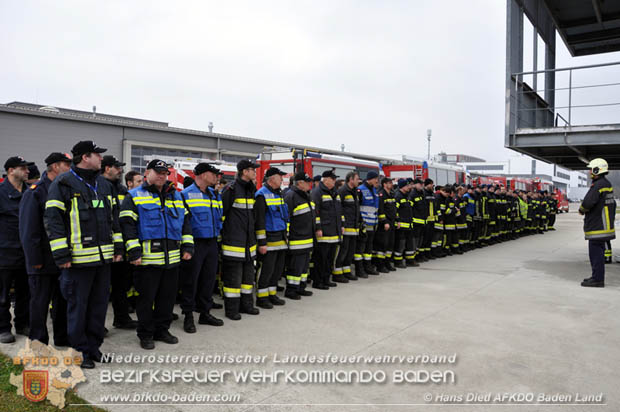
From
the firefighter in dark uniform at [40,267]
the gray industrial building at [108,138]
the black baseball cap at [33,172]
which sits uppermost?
the gray industrial building at [108,138]

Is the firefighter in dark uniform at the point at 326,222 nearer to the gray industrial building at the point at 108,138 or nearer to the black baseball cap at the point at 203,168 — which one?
the black baseball cap at the point at 203,168

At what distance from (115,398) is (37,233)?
177cm

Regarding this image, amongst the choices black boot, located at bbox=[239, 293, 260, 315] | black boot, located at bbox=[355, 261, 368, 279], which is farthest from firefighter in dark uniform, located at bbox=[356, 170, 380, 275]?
black boot, located at bbox=[239, 293, 260, 315]

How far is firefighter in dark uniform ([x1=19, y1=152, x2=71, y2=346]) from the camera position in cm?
420

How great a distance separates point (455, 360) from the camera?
429 centimetres

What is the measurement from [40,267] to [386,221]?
20.4ft

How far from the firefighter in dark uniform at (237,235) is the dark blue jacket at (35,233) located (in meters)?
1.99

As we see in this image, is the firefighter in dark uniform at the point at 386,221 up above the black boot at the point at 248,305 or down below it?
above

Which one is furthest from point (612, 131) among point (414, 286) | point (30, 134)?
point (30, 134)

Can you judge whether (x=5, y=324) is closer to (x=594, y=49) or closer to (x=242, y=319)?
(x=242, y=319)

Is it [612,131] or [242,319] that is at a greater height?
[612,131]

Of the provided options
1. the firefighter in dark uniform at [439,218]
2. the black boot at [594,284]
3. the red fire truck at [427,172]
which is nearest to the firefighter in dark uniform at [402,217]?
the firefighter in dark uniform at [439,218]

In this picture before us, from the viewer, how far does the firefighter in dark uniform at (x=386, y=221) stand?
8.95 meters

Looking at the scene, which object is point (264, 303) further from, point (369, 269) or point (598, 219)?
point (598, 219)
